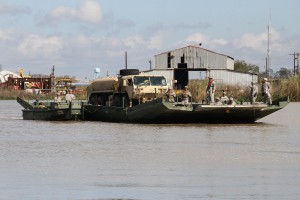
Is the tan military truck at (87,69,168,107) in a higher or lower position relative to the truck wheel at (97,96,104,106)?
higher

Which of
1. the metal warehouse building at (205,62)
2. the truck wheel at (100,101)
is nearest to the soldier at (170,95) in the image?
the truck wheel at (100,101)

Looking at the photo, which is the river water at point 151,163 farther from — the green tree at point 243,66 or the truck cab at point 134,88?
the green tree at point 243,66

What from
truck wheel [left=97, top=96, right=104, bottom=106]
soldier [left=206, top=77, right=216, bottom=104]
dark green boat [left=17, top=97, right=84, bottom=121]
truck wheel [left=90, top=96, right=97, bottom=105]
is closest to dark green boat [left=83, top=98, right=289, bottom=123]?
soldier [left=206, top=77, right=216, bottom=104]

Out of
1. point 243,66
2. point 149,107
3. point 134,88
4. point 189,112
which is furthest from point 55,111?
point 243,66

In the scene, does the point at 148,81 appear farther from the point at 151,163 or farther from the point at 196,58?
the point at 196,58

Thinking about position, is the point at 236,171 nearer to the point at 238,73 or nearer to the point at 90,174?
the point at 90,174

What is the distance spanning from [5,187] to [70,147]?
937cm

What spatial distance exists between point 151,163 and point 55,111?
19745mm

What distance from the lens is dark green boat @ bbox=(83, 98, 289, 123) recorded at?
3356 cm

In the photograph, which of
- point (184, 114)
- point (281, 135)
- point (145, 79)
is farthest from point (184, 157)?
point (145, 79)

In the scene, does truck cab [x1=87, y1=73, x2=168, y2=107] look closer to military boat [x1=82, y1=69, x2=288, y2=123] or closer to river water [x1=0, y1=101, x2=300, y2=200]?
military boat [x1=82, y1=69, x2=288, y2=123]

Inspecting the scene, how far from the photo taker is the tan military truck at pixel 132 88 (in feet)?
119

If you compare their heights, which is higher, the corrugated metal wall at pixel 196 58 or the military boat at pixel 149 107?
the corrugated metal wall at pixel 196 58

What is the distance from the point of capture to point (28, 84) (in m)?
98.7
